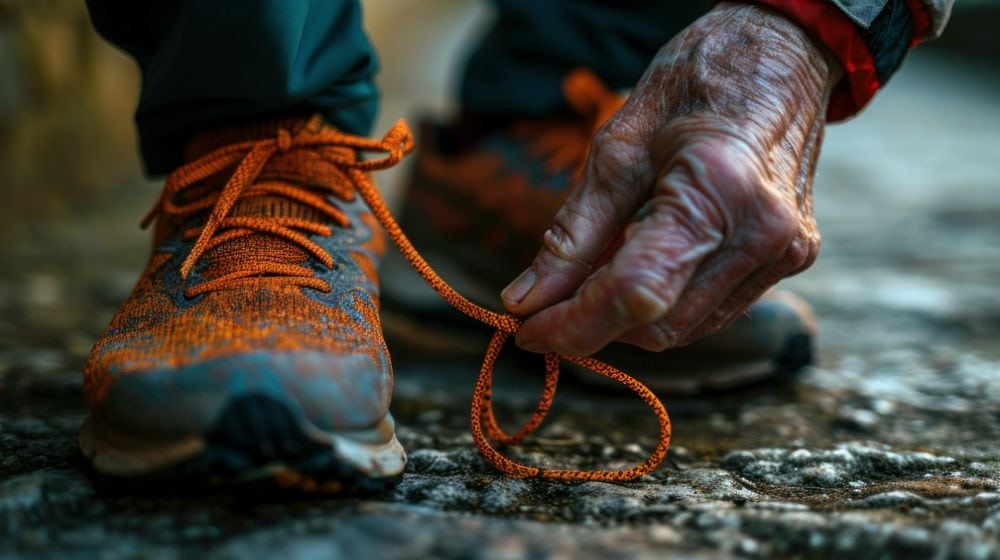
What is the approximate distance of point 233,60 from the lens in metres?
0.79

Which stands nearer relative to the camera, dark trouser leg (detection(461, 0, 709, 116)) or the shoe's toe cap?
the shoe's toe cap

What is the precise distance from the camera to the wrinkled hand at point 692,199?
0.66 metres

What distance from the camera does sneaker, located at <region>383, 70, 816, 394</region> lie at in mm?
1080

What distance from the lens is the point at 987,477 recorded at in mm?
782

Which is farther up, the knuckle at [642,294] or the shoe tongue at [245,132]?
the shoe tongue at [245,132]

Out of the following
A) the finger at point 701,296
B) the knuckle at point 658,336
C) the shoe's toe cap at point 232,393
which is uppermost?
the finger at point 701,296

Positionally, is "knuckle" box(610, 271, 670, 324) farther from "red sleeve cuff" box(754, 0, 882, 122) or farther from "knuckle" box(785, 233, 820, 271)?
"red sleeve cuff" box(754, 0, 882, 122)

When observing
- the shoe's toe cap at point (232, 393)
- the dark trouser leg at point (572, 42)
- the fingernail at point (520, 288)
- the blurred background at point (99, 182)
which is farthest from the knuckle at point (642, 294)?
the blurred background at point (99, 182)

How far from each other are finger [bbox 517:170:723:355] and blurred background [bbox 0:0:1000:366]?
0.80 m

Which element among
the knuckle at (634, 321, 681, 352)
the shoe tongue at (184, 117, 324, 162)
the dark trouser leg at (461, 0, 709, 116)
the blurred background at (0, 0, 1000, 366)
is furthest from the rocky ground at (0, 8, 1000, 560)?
the dark trouser leg at (461, 0, 709, 116)

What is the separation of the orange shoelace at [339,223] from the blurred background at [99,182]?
1.54ft

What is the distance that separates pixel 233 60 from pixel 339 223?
185 mm

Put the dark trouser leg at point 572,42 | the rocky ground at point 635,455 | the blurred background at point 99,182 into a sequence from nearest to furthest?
the rocky ground at point 635,455, the dark trouser leg at point 572,42, the blurred background at point 99,182

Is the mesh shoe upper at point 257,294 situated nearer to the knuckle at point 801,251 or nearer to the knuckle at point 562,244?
the knuckle at point 562,244
